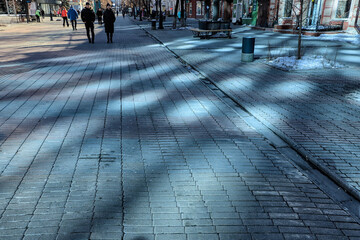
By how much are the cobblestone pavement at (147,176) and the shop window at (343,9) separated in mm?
19898

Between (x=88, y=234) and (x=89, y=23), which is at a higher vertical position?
(x=89, y=23)

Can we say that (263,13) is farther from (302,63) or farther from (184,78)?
(184,78)

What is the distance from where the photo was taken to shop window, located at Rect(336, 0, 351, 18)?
854 inches

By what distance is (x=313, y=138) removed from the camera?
15.6 ft

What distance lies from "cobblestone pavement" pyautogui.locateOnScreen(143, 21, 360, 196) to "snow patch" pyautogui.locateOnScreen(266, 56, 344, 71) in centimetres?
33

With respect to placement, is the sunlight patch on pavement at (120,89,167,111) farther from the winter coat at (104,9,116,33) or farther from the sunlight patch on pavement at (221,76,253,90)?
the winter coat at (104,9,116,33)

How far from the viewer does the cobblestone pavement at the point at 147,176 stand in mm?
2764

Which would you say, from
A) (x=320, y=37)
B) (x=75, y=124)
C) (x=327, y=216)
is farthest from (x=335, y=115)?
(x=320, y=37)

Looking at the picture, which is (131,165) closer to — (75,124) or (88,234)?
(88,234)

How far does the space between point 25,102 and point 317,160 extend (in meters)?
5.75

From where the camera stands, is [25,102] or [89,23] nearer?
[25,102]

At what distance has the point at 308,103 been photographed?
658cm

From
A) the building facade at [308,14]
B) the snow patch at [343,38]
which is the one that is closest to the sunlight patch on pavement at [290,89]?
the building facade at [308,14]

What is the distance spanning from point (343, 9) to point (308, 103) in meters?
19.4
